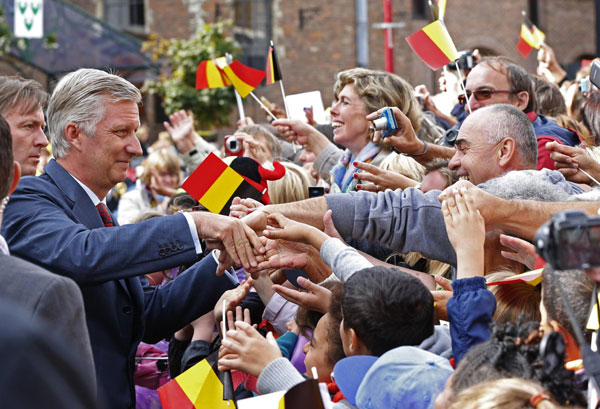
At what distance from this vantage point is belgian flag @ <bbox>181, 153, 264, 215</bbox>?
3.48 m

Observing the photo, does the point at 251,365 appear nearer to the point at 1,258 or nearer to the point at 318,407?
the point at 318,407

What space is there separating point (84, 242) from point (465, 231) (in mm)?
1229

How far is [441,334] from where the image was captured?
8.81 feet

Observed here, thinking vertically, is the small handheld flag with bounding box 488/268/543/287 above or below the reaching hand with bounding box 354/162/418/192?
below

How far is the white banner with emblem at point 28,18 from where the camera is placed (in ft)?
45.9

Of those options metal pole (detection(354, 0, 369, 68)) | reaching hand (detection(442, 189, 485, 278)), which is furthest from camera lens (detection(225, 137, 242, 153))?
metal pole (detection(354, 0, 369, 68))

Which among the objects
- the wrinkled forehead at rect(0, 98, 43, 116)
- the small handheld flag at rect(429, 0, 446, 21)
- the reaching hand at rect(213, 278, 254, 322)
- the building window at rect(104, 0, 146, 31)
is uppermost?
the building window at rect(104, 0, 146, 31)

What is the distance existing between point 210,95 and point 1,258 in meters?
17.4

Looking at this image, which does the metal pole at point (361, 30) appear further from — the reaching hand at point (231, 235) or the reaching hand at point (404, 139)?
the reaching hand at point (231, 235)

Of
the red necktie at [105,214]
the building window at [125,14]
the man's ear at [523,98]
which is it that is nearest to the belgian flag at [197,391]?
the red necktie at [105,214]

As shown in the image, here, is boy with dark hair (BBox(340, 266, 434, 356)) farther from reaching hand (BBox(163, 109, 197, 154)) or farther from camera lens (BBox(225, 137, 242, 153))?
reaching hand (BBox(163, 109, 197, 154))

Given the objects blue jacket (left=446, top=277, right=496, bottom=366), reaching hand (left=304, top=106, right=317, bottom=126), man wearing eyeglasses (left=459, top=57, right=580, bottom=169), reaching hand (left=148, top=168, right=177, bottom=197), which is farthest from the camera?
reaching hand (left=148, top=168, right=177, bottom=197)

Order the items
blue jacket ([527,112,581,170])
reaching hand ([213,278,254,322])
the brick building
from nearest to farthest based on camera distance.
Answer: reaching hand ([213,278,254,322]) < blue jacket ([527,112,581,170]) < the brick building

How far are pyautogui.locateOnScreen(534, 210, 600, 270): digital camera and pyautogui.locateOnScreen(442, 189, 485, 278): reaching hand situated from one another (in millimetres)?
918
